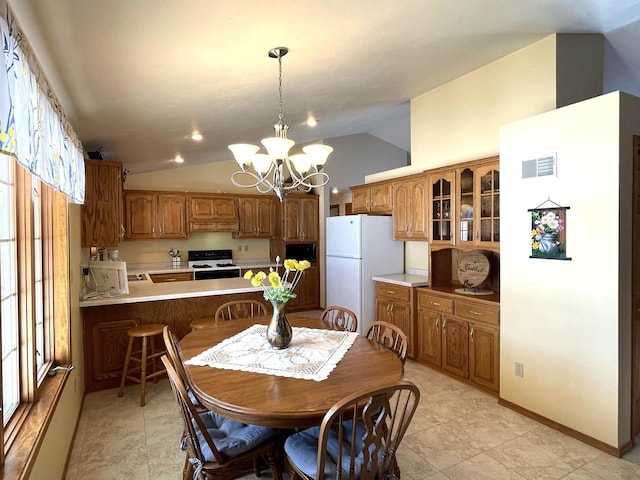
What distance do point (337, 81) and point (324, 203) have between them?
11.9ft

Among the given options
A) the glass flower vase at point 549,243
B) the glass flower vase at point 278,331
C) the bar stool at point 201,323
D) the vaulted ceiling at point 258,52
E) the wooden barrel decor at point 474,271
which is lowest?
the bar stool at point 201,323

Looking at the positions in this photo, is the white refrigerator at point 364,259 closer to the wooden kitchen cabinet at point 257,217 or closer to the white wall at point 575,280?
the white wall at point 575,280

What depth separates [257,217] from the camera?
6.70 m

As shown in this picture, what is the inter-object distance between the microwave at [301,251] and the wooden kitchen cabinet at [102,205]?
11.2 feet

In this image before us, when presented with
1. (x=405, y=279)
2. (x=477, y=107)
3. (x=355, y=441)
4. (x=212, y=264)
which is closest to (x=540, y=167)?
(x=477, y=107)

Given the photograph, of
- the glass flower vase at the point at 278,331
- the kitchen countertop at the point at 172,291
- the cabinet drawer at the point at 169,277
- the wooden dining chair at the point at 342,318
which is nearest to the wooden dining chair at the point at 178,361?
the glass flower vase at the point at 278,331

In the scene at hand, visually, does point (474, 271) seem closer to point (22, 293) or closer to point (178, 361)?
point (178, 361)

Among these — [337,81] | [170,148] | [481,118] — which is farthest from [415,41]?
[170,148]

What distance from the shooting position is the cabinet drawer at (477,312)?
3.22m

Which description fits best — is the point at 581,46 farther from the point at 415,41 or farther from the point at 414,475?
the point at 414,475

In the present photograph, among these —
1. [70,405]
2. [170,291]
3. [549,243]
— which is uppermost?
[549,243]

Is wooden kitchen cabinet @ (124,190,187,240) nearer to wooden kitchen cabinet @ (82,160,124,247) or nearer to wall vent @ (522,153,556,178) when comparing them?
wooden kitchen cabinet @ (82,160,124,247)

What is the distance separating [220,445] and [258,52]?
2.27 m

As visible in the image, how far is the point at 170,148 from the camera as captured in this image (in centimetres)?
470
